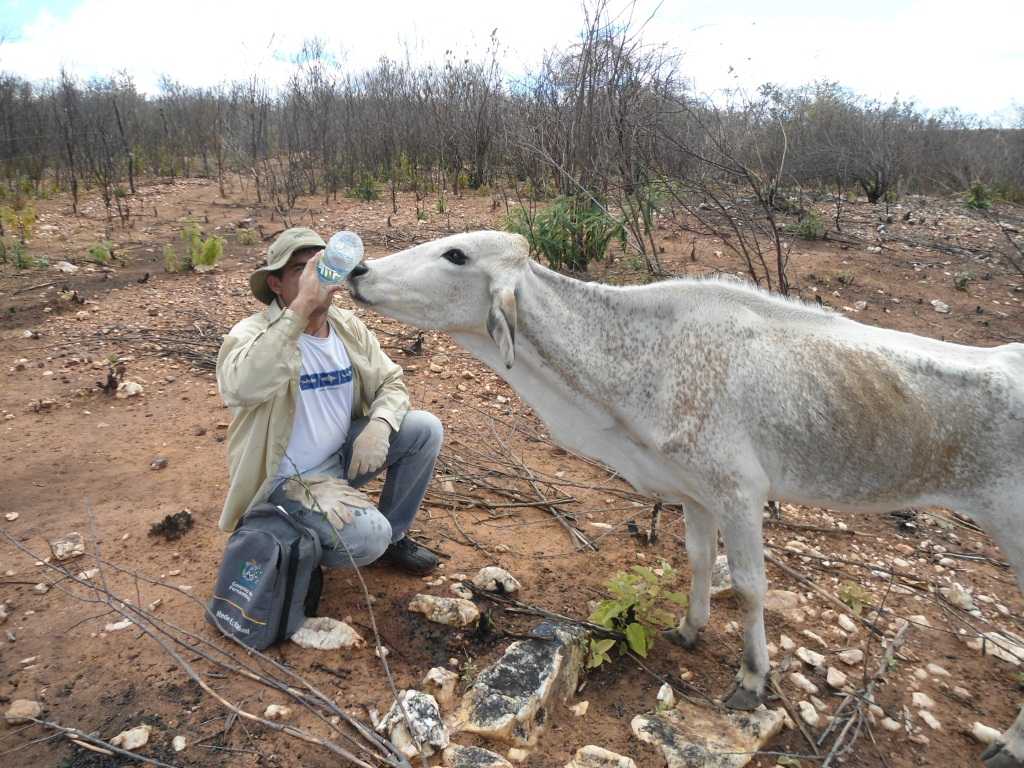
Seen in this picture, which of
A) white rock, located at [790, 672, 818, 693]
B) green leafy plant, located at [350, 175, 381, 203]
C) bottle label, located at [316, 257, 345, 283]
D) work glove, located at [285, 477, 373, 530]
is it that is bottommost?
white rock, located at [790, 672, 818, 693]

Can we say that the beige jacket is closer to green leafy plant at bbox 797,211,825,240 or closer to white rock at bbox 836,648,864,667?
white rock at bbox 836,648,864,667

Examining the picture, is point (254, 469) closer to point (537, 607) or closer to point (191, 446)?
point (537, 607)

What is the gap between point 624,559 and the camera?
12.0 feet

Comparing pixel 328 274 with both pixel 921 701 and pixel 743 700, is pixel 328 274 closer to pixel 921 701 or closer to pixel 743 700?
pixel 743 700

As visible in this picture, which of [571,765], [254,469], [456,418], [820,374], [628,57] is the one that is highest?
[628,57]

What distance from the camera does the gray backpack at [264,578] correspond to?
2.70 meters

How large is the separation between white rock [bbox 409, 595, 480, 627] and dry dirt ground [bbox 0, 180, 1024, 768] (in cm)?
6

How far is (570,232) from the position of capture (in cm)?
671

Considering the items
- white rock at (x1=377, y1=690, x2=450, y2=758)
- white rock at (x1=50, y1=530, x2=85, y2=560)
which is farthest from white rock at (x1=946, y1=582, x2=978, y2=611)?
white rock at (x1=50, y1=530, x2=85, y2=560)

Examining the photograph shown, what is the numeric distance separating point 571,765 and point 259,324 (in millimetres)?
2037

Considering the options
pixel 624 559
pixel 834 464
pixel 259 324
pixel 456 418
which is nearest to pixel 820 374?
pixel 834 464

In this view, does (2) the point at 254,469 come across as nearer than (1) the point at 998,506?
No

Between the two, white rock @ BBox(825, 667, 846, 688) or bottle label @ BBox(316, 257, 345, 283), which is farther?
white rock @ BBox(825, 667, 846, 688)

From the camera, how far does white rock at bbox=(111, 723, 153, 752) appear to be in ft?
7.50
